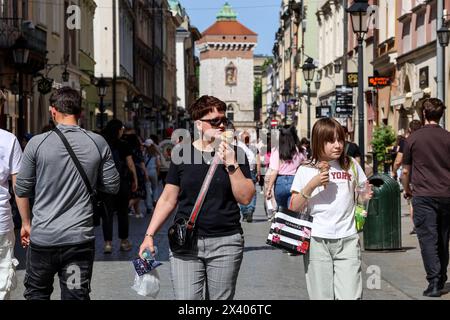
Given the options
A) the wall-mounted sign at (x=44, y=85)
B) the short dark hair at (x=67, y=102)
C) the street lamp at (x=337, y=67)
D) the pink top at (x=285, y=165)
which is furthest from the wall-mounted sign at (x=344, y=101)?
the short dark hair at (x=67, y=102)

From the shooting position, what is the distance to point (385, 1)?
1244 inches

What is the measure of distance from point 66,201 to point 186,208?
83 centimetres

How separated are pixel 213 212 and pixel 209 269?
33 cm

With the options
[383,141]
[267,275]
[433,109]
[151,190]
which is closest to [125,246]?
[267,275]

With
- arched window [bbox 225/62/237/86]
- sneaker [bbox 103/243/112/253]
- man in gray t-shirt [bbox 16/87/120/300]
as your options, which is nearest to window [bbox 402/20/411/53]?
sneaker [bbox 103/243/112/253]

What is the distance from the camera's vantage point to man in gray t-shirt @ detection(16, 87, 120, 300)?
6.36 metres

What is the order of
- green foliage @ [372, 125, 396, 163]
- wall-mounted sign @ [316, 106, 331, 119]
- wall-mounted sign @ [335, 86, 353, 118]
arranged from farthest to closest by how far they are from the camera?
wall-mounted sign @ [316, 106, 331, 119], green foliage @ [372, 125, 396, 163], wall-mounted sign @ [335, 86, 353, 118]

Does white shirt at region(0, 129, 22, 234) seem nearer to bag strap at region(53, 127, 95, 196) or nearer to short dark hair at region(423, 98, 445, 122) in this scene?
bag strap at region(53, 127, 95, 196)

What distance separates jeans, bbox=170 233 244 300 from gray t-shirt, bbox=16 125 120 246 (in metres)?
0.77

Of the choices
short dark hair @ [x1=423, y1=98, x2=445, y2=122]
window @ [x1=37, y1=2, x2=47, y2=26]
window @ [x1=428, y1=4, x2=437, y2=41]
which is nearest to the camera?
short dark hair @ [x1=423, y1=98, x2=445, y2=122]

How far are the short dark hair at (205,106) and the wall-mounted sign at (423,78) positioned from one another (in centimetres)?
1907

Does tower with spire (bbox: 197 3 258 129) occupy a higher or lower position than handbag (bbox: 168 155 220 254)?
higher

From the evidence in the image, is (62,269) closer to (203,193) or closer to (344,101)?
(203,193)

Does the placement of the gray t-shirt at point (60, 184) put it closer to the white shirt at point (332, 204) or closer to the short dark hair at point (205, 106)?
the short dark hair at point (205, 106)
